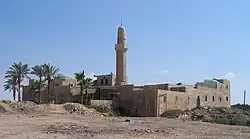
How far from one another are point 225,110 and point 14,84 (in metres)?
31.5

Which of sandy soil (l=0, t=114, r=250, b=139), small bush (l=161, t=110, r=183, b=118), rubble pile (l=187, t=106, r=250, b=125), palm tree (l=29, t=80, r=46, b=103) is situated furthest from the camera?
palm tree (l=29, t=80, r=46, b=103)

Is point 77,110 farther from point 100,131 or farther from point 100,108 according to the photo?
point 100,131

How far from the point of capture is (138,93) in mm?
49000

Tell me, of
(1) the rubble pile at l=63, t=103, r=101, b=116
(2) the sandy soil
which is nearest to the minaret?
(1) the rubble pile at l=63, t=103, r=101, b=116

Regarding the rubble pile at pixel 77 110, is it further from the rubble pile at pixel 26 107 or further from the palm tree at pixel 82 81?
the palm tree at pixel 82 81

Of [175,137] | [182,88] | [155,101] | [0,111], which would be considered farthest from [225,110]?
[175,137]

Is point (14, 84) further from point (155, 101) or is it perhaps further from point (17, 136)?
point (17, 136)

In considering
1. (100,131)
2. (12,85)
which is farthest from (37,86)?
(100,131)

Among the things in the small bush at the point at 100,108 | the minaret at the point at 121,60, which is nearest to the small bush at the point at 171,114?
the small bush at the point at 100,108

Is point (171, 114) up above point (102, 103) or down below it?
below

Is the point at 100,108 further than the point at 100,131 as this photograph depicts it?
Yes

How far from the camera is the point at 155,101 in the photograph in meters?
46.6

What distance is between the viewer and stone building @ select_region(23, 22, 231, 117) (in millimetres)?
47812

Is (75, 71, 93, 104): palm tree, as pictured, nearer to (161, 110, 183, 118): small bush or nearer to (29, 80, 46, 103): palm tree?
(29, 80, 46, 103): palm tree
